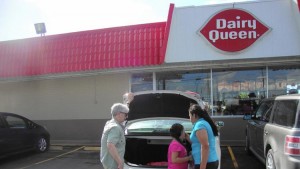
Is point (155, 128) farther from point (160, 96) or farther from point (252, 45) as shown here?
point (252, 45)

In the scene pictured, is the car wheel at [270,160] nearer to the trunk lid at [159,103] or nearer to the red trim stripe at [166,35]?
the trunk lid at [159,103]

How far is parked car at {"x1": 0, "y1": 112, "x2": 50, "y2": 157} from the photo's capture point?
10633 mm

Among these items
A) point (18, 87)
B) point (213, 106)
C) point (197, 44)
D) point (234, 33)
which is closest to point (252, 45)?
point (234, 33)

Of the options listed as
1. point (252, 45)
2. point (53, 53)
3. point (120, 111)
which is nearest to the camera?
point (120, 111)

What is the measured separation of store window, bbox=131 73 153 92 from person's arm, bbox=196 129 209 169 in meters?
8.69

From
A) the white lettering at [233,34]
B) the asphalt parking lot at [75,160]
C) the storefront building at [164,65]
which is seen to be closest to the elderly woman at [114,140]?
the asphalt parking lot at [75,160]

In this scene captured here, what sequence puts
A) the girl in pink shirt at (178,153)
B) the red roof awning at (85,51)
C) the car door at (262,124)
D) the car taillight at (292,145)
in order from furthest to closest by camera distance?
the red roof awning at (85,51)
the car door at (262,124)
the car taillight at (292,145)
the girl in pink shirt at (178,153)

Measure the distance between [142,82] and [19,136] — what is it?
15.4 feet

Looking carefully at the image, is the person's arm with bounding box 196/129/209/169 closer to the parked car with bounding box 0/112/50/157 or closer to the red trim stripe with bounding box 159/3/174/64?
the red trim stripe with bounding box 159/3/174/64

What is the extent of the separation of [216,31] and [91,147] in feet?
18.8

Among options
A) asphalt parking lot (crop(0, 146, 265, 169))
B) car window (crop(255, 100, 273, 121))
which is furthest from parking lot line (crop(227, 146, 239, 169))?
car window (crop(255, 100, 273, 121))

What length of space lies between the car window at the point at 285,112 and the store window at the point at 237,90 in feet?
17.1

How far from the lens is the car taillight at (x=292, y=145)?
582 centimetres

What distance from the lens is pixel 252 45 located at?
37.6 feet
